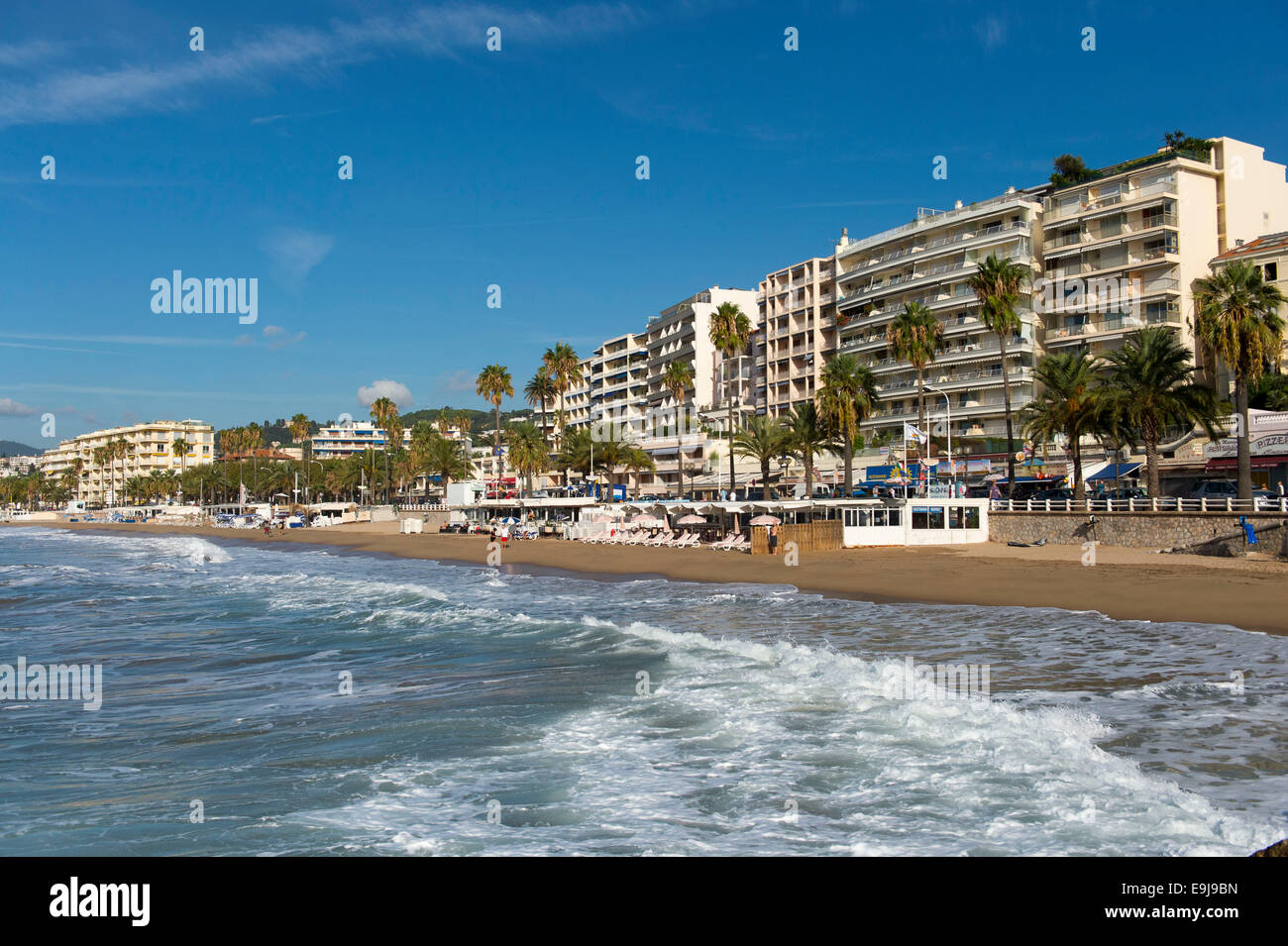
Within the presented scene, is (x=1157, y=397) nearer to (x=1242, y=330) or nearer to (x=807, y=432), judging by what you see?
(x=1242, y=330)

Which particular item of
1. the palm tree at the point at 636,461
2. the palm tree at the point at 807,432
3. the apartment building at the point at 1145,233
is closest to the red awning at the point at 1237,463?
the apartment building at the point at 1145,233

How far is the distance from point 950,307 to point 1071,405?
2920cm

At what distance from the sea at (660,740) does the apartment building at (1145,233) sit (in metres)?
49.2

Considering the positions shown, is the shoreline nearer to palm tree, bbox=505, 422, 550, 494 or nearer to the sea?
the sea

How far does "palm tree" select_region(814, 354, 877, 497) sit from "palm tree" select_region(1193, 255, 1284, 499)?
19289mm

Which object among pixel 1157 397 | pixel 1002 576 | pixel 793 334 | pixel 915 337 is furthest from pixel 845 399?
pixel 793 334

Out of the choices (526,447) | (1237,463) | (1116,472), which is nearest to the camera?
(1237,463)

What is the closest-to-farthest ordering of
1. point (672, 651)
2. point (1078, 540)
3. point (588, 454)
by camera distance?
point (672, 651) → point (1078, 540) → point (588, 454)

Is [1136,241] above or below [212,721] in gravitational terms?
above

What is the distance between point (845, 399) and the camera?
172 ft
